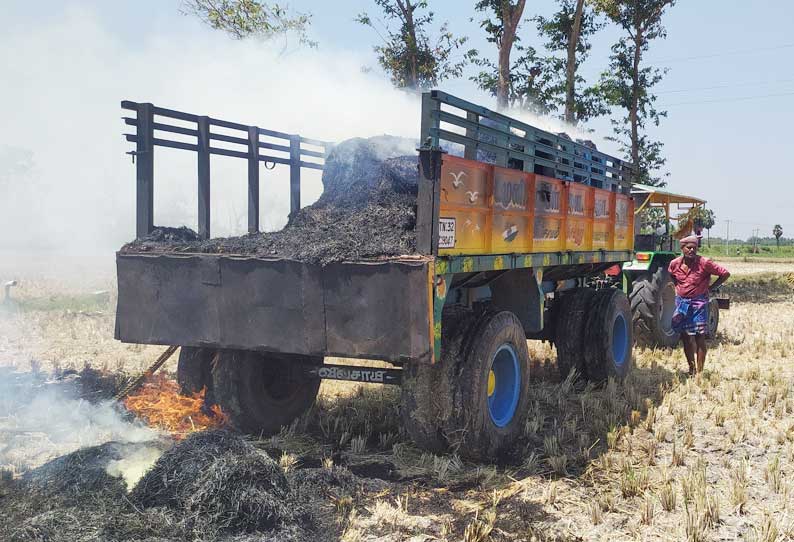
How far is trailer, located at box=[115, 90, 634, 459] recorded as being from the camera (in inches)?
171

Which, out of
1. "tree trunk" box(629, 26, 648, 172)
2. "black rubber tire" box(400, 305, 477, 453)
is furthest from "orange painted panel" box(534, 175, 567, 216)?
"tree trunk" box(629, 26, 648, 172)

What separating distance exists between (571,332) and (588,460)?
2527 millimetres

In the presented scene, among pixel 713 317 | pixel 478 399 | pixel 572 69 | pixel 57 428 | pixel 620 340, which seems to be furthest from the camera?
pixel 572 69

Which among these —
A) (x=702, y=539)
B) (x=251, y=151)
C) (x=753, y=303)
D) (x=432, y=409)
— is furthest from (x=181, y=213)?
(x=753, y=303)

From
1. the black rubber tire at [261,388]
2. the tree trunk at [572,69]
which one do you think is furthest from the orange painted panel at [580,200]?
the tree trunk at [572,69]

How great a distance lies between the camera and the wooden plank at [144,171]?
17.5 feet

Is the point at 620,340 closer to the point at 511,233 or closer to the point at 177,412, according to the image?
the point at 511,233

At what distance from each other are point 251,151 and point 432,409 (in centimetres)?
289

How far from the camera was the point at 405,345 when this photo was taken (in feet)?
14.0

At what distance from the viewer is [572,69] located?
1733 centimetres

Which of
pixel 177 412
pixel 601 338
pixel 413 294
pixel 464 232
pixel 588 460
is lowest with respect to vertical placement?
pixel 588 460

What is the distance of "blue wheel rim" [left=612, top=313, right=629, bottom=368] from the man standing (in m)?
0.74

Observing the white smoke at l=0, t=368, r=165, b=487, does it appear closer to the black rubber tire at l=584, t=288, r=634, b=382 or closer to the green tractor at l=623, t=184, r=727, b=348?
the black rubber tire at l=584, t=288, r=634, b=382

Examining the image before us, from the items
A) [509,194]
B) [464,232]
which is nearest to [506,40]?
[509,194]
